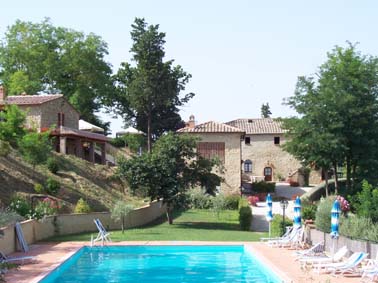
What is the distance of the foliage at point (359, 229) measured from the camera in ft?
58.0

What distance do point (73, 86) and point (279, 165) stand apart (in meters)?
22.4

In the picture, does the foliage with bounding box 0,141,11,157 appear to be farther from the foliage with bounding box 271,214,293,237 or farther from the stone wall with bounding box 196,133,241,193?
the stone wall with bounding box 196,133,241,193

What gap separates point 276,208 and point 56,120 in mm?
17396

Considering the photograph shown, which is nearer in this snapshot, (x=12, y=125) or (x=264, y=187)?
(x=12, y=125)

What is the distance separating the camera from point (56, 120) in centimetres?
4419

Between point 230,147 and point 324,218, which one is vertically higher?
point 230,147

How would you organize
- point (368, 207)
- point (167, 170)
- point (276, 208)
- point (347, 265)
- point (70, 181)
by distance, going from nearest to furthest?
point (347, 265), point (368, 207), point (167, 170), point (70, 181), point (276, 208)

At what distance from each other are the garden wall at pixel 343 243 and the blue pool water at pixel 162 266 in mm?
2593

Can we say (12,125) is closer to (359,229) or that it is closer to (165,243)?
(165,243)

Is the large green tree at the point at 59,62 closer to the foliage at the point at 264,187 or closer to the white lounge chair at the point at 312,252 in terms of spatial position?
the foliage at the point at 264,187

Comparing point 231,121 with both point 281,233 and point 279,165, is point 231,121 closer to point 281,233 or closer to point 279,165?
point 279,165

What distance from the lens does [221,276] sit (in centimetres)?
1695

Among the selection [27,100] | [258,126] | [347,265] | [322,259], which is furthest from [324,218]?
[258,126]

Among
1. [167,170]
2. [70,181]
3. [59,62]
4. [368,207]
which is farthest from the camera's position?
[59,62]
